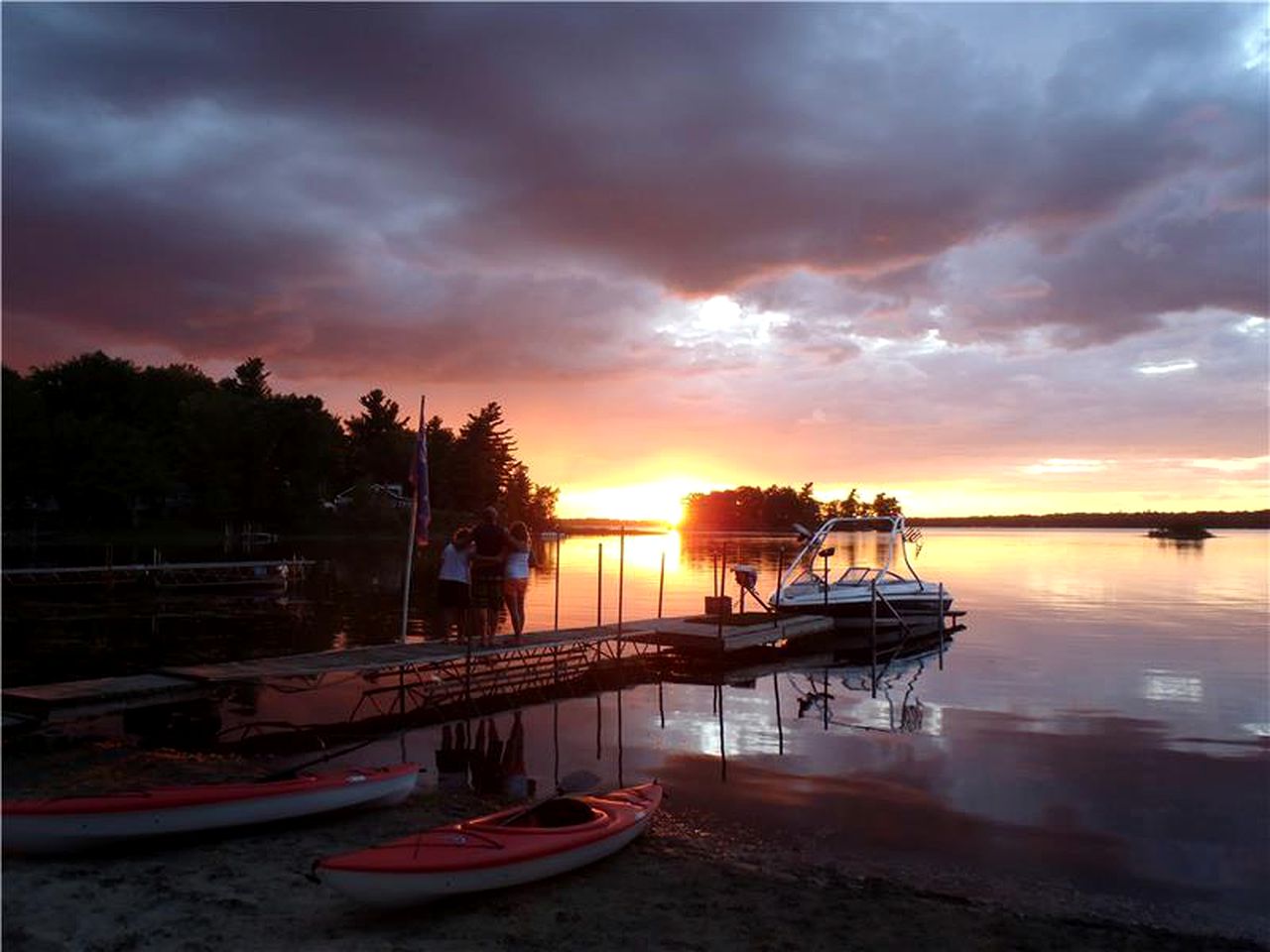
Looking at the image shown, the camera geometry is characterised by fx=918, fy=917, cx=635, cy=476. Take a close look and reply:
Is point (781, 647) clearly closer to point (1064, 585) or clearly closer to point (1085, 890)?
point (1085, 890)

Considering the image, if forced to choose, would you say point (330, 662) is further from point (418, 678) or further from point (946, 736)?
point (946, 736)

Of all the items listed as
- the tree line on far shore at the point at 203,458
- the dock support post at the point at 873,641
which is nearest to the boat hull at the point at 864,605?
the dock support post at the point at 873,641

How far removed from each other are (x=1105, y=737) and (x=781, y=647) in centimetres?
1274

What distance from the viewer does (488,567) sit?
18.4 metres

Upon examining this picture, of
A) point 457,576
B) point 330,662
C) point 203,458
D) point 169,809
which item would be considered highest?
point 203,458

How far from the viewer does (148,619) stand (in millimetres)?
29438

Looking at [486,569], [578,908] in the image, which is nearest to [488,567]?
[486,569]

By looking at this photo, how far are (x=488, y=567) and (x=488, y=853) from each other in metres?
10.7

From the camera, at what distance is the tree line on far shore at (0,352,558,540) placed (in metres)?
74.6

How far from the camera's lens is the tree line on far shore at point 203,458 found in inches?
2938

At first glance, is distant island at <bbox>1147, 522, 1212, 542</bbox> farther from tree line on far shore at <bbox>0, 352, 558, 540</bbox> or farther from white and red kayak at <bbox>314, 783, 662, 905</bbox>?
white and red kayak at <bbox>314, 783, 662, 905</bbox>

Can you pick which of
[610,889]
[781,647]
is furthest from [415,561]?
[610,889]

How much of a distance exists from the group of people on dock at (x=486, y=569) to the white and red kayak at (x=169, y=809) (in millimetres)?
6666

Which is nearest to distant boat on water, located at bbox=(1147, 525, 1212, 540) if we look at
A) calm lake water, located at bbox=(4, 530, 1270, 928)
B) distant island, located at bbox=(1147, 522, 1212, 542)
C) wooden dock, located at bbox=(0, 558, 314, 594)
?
distant island, located at bbox=(1147, 522, 1212, 542)
